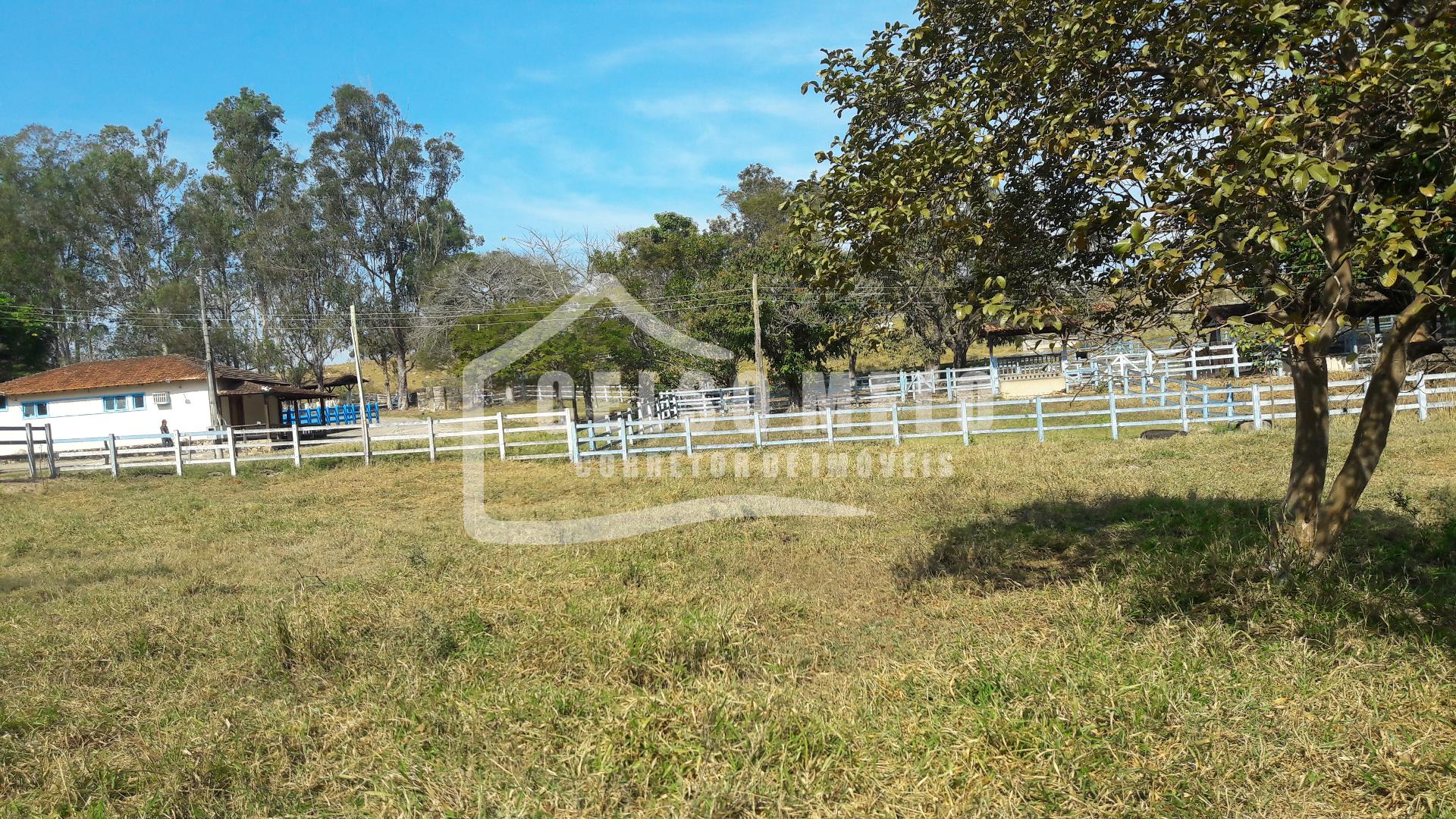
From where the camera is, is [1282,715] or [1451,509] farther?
[1451,509]

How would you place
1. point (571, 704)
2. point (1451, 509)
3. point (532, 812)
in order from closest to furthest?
point (532, 812)
point (571, 704)
point (1451, 509)

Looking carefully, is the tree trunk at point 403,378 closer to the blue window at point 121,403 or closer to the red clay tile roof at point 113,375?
the red clay tile roof at point 113,375

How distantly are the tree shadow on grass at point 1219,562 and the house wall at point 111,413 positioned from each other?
31.8 meters

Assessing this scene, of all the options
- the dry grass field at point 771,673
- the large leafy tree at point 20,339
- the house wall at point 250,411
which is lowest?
the dry grass field at point 771,673

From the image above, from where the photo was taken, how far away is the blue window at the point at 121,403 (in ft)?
104

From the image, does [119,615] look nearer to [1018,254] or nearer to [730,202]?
[1018,254]

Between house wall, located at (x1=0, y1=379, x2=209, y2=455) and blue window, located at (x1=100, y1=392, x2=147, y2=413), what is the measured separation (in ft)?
0.26

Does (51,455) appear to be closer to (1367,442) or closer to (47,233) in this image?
(1367,442)

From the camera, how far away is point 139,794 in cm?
379

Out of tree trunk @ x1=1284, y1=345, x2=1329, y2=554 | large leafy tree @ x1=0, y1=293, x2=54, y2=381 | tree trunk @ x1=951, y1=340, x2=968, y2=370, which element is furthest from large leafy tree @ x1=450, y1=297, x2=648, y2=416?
large leafy tree @ x1=0, y1=293, x2=54, y2=381

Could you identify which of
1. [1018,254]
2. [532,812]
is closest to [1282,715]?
[532,812]

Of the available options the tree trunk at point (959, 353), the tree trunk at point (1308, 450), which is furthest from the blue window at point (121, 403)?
the tree trunk at point (1308, 450)

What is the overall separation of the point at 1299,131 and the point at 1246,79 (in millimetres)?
1452

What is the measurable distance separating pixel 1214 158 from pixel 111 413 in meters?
37.1
